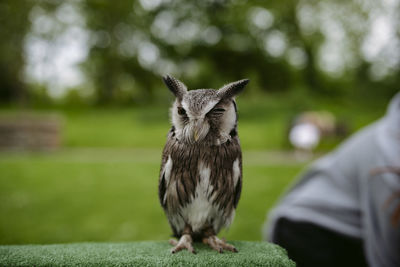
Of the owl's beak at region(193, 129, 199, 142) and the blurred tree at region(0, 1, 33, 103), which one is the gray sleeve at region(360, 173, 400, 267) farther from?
the blurred tree at region(0, 1, 33, 103)

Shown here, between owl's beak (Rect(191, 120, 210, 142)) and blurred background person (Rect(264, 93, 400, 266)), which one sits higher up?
owl's beak (Rect(191, 120, 210, 142))

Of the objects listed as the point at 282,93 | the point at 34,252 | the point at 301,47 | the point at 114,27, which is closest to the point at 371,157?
the point at 34,252

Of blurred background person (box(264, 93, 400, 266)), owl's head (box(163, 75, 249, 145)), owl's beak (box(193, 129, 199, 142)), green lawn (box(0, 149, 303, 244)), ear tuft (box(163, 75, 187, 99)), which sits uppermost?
ear tuft (box(163, 75, 187, 99))

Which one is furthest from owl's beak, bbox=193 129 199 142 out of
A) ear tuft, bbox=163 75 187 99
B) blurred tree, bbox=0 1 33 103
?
blurred tree, bbox=0 1 33 103

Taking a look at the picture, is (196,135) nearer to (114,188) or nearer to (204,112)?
(204,112)

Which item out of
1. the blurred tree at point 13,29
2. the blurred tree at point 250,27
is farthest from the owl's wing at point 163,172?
the blurred tree at point 13,29

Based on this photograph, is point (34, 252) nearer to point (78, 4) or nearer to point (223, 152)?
point (223, 152)

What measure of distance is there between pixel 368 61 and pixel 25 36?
1786 cm

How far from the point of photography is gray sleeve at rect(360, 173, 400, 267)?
174 centimetres

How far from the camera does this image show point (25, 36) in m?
15.7

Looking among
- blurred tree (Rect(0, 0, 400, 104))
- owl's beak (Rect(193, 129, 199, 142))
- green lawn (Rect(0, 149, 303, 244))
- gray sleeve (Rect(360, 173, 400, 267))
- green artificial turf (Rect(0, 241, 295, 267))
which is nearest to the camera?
owl's beak (Rect(193, 129, 199, 142))

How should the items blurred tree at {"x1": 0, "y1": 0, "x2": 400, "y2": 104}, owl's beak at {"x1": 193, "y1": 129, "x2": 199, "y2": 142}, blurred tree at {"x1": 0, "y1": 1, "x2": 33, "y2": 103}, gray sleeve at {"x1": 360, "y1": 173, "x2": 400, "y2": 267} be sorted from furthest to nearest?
1. blurred tree at {"x1": 0, "y1": 1, "x2": 33, "y2": 103}
2. blurred tree at {"x1": 0, "y1": 0, "x2": 400, "y2": 104}
3. gray sleeve at {"x1": 360, "y1": 173, "x2": 400, "y2": 267}
4. owl's beak at {"x1": 193, "y1": 129, "x2": 199, "y2": 142}

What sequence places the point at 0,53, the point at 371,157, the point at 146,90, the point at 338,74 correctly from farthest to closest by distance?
the point at 338,74, the point at 0,53, the point at 146,90, the point at 371,157

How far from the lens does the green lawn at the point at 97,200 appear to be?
3.98 meters
